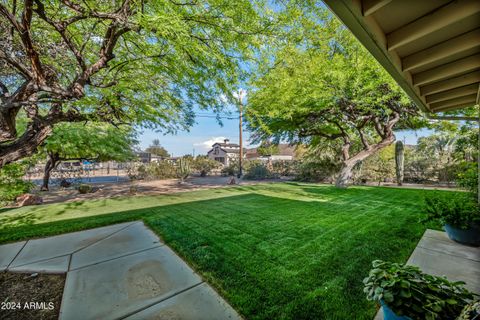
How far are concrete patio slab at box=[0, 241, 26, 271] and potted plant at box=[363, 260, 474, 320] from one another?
462 cm

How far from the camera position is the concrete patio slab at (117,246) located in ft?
9.86

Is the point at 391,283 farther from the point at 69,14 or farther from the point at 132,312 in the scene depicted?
the point at 69,14

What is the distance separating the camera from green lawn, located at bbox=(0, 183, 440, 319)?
211 cm

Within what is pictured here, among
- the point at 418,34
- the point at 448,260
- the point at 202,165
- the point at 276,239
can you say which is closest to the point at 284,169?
the point at 202,165

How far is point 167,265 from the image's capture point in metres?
2.81

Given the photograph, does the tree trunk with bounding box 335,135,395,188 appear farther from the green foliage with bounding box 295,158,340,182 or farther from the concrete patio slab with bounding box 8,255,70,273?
the concrete patio slab with bounding box 8,255,70,273

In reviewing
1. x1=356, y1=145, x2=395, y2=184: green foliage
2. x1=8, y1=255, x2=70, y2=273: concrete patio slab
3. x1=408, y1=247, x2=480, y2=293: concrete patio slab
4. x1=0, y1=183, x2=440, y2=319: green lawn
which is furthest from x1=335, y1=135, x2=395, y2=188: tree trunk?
x1=8, y1=255, x2=70, y2=273: concrete patio slab

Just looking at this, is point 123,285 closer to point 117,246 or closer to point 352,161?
point 117,246

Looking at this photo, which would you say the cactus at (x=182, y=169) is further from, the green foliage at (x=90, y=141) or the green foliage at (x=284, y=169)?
the green foliage at (x=284, y=169)

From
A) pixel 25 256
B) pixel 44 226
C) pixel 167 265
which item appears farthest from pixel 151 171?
pixel 167 265

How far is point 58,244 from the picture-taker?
11.6 ft

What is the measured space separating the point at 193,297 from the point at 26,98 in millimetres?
3695

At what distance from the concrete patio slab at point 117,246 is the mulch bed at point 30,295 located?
13.4 inches

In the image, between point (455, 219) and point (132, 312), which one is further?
point (455, 219)
